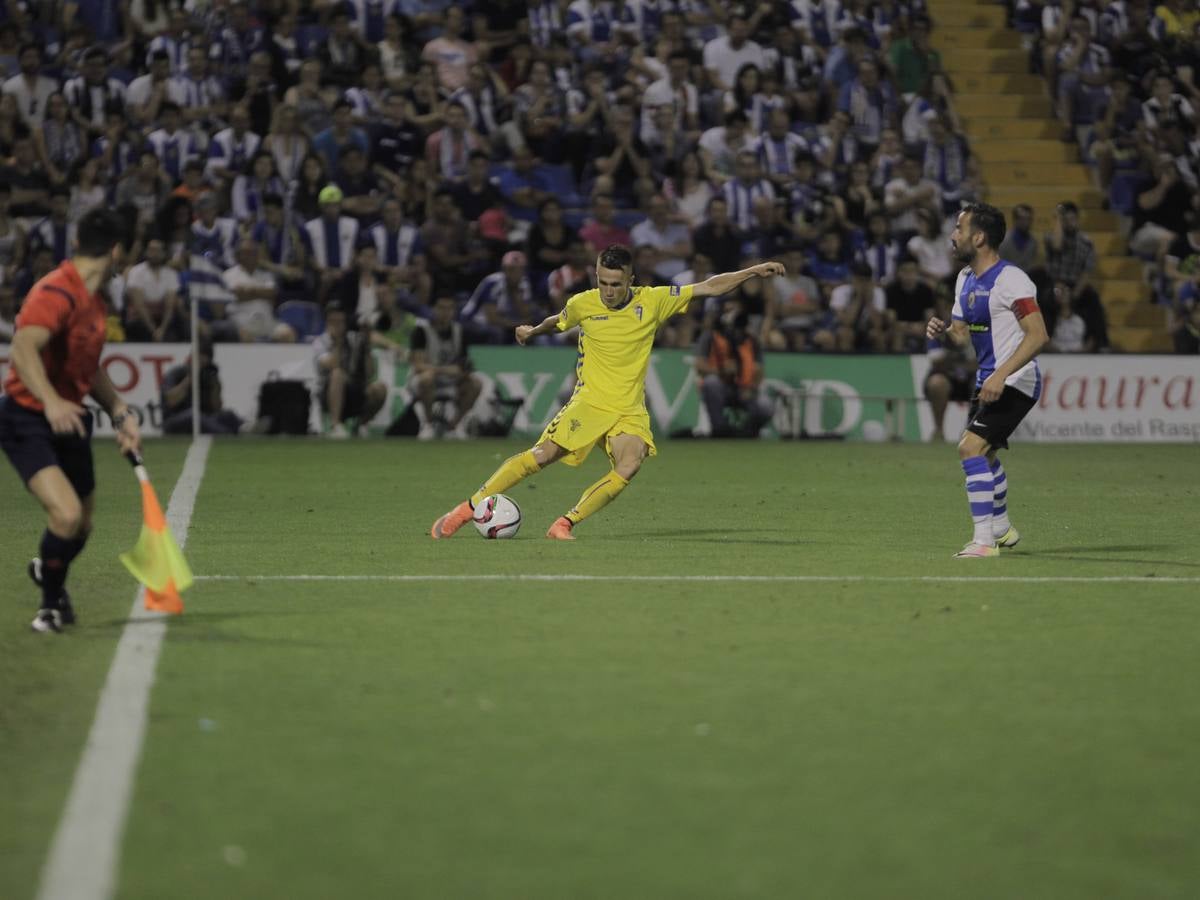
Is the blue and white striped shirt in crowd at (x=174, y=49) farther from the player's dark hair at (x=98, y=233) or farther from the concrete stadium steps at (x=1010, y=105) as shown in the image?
the player's dark hair at (x=98, y=233)

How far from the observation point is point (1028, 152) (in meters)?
27.1

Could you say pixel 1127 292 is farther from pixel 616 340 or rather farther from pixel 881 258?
pixel 616 340

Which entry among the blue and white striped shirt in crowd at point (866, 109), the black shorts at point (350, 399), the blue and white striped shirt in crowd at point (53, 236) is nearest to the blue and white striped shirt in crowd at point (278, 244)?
the black shorts at point (350, 399)

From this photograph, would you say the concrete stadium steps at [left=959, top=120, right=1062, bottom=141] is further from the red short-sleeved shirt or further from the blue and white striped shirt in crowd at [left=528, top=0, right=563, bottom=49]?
the red short-sleeved shirt

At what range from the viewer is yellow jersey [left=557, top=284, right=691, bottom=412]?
11203 millimetres

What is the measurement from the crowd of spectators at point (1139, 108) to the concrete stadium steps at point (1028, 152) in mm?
190

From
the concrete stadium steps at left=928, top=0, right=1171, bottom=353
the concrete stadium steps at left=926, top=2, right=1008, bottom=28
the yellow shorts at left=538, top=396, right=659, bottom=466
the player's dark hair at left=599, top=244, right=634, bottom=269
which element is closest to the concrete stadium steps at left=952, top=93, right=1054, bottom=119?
the concrete stadium steps at left=928, top=0, right=1171, bottom=353

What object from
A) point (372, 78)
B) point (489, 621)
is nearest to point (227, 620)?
point (489, 621)

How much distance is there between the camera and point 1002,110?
27.8m

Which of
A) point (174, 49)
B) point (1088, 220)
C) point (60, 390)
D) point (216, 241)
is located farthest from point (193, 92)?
point (60, 390)

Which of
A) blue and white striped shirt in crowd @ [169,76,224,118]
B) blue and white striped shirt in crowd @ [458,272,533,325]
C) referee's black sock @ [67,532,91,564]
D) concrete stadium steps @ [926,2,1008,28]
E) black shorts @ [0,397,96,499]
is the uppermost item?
black shorts @ [0,397,96,499]

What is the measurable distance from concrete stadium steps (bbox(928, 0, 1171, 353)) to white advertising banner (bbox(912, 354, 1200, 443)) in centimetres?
214

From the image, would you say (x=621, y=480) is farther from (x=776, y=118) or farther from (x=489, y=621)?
(x=776, y=118)

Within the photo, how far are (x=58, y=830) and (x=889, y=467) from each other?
13.6 metres
